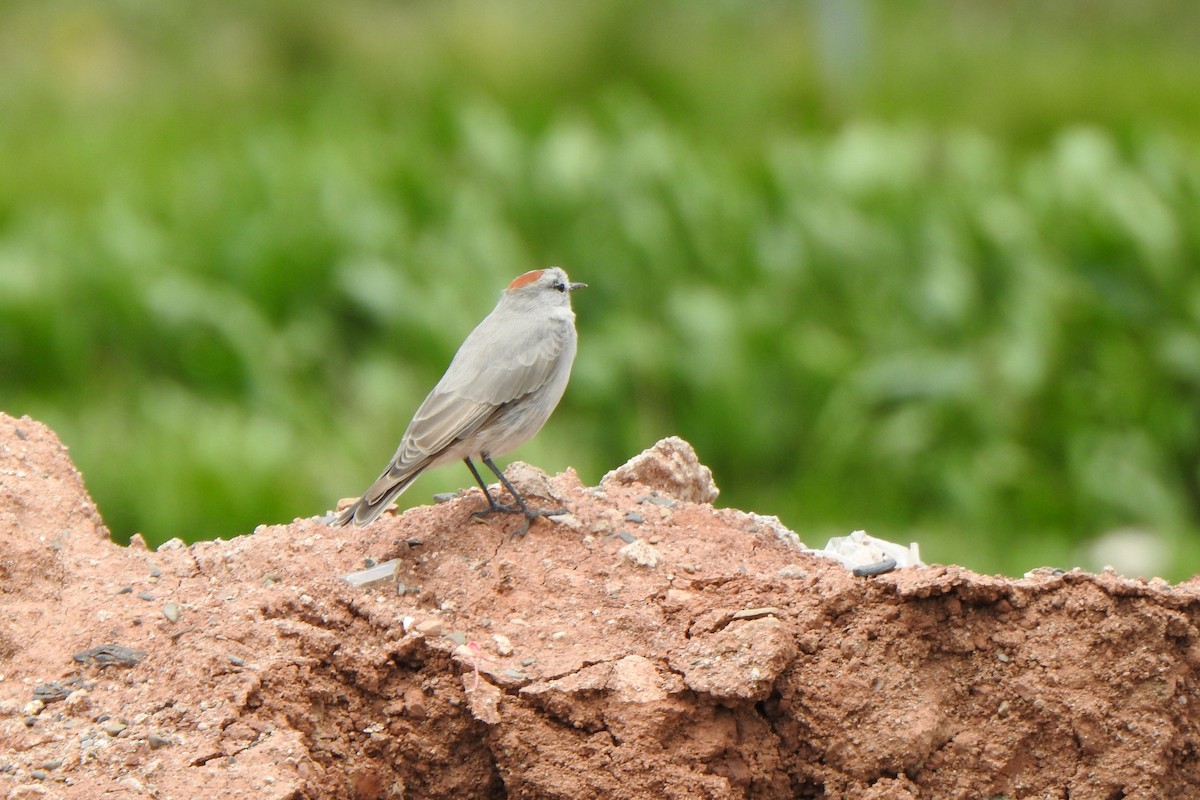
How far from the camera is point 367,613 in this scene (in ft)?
9.95

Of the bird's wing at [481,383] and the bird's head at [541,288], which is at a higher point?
the bird's head at [541,288]

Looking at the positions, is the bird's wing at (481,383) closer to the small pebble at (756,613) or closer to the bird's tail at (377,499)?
the bird's tail at (377,499)

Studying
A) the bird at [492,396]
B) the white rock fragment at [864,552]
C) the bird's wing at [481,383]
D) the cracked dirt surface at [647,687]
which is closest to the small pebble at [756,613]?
the cracked dirt surface at [647,687]

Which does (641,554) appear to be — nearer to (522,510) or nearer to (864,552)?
(522,510)

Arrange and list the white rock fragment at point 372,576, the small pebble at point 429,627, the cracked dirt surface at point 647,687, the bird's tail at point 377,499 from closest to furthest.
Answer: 1. the cracked dirt surface at point 647,687
2. the small pebble at point 429,627
3. the white rock fragment at point 372,576
4. the bird's tail at point 377,499

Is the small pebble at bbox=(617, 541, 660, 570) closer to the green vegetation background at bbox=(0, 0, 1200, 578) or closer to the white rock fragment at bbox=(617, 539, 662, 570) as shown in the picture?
the white rock fragment at bbox=(617, 539, 662, 570)

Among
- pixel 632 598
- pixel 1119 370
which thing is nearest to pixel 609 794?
pixel 632 598

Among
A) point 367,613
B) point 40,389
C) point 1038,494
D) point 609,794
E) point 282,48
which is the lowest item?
point 609,794

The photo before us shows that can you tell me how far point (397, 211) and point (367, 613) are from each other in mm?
7408

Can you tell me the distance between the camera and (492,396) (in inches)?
166

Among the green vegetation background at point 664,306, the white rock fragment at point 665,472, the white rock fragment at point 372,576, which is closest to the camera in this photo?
the white rock fragment at point 372,576

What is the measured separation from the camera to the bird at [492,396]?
4.08 metres

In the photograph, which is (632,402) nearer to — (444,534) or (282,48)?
(444,534)

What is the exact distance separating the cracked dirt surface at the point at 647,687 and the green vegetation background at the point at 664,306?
4.20 m
